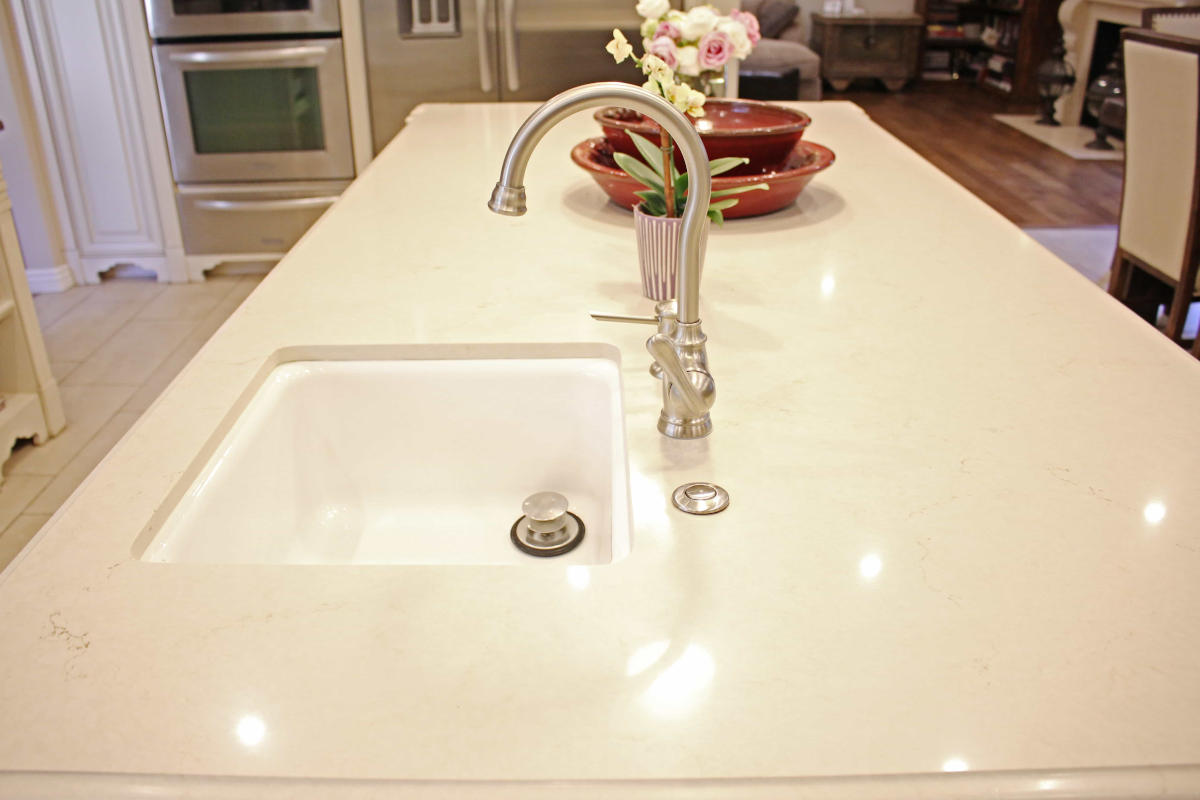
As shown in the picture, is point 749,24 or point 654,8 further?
point 749,24

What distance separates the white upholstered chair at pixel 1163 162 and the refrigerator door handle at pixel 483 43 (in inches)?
81.5

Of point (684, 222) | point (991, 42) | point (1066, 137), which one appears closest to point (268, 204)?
point (684, 222)

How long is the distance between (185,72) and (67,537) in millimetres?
3213

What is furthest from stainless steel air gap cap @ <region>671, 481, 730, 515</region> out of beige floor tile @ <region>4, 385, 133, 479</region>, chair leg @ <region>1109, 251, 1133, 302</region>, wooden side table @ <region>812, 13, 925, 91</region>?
wooden side table @ <region>812, 13, 925, 91</region>

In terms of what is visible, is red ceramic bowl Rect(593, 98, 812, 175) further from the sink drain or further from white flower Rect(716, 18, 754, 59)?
the sink drain

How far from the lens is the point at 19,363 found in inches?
A: 104

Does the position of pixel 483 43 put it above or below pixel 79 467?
above

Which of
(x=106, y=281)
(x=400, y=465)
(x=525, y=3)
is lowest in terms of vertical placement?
(x=106, y=281)

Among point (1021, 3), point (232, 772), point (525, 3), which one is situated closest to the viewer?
point (232, 772)

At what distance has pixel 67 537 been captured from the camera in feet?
2.63

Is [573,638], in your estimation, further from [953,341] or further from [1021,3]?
[1021,3]

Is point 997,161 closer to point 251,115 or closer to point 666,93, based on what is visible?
point 251,115

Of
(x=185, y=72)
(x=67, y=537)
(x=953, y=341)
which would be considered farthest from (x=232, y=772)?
(x=185, y=72)

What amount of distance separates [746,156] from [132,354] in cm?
246
